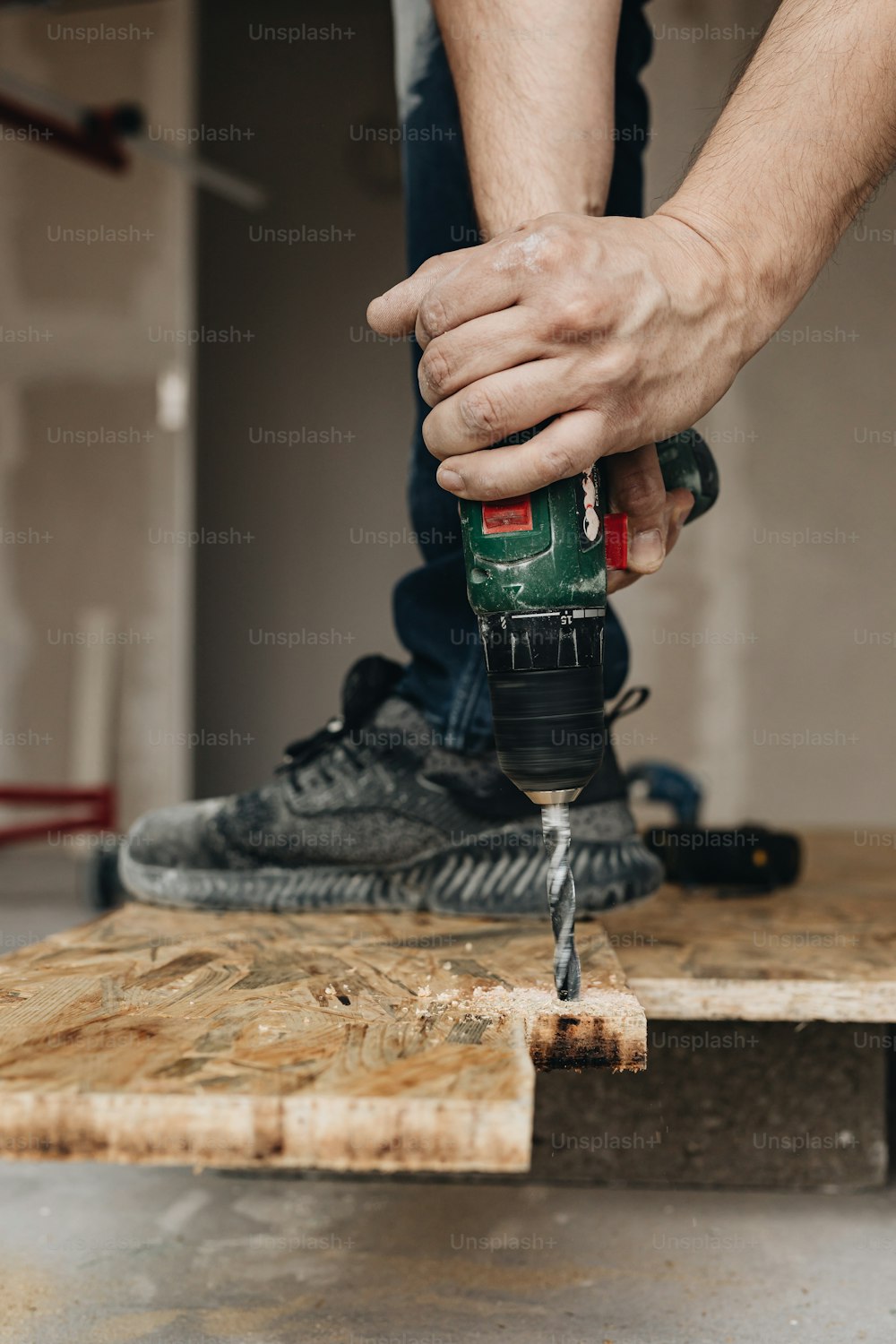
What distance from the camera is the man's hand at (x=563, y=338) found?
0.69 m

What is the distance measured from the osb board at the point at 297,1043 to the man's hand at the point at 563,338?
1.12ft

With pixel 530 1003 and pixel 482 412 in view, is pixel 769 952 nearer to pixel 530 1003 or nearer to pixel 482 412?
pixel 530 1003

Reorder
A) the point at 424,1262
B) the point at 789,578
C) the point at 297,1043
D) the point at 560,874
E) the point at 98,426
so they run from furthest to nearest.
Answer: the point at 98,426 < the point at 789,578 < the point at 424,1262 < the point at 560,874 < the point at 297,1043

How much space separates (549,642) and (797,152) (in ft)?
1.20

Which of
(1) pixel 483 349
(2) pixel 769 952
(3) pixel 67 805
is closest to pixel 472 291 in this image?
(1) pixel 483 349

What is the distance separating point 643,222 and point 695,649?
2906 mm

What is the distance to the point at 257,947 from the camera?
0.97 m

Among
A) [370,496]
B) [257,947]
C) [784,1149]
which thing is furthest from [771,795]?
[257,947]

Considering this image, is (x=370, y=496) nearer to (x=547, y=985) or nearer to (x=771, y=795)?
(x=771, y=795)

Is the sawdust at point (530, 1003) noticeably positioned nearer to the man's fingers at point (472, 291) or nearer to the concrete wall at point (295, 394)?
the man's fingers at point (472, 291)

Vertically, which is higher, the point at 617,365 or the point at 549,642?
the point at 617,365

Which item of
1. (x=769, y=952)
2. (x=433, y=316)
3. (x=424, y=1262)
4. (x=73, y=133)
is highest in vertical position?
(x=73, y=133)

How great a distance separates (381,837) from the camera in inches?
45.6

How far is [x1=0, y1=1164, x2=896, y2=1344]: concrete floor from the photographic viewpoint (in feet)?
2.91
